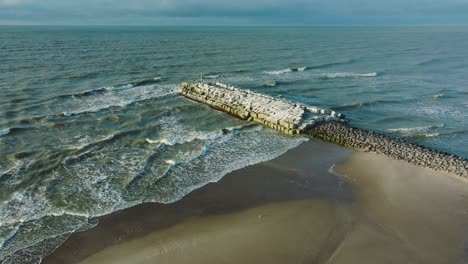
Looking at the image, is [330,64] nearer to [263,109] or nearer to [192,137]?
[263,109]

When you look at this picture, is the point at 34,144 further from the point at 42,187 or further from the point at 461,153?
the point at 461,153

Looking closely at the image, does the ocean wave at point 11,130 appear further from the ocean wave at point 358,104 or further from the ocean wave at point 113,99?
the ocean wave at point 358,104

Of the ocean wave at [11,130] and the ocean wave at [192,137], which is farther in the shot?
the ocean wave at [11,130]

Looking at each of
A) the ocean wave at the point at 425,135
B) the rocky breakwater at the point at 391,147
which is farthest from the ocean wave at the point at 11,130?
the ocean wave at the point at 425,135

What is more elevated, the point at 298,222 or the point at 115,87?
the point at 115,87

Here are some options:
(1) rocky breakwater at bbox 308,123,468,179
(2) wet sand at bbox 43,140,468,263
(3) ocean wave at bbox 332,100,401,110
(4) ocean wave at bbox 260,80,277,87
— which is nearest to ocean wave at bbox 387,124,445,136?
(1) rocky breakwater at bbox 308,123,468,179

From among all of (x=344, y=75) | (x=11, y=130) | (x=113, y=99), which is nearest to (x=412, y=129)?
(x=344, y=75)
